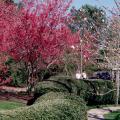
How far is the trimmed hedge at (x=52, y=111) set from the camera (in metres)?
7.21

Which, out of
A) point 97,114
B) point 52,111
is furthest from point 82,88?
point 52,111

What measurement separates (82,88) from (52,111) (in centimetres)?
934

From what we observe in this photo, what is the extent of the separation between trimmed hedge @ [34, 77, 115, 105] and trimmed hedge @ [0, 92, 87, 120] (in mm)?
5673

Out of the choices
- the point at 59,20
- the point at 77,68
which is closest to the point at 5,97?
the point at 59,20

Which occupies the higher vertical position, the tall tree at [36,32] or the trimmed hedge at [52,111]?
the tall tree at [36,32]

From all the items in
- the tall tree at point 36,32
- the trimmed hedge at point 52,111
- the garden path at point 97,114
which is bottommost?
the garden path at point 97,114

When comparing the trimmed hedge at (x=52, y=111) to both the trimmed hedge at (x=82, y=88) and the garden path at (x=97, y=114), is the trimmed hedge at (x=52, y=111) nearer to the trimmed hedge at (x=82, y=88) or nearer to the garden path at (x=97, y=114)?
the garden path at (x=97, y=114)

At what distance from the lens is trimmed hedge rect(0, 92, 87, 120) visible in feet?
23.6

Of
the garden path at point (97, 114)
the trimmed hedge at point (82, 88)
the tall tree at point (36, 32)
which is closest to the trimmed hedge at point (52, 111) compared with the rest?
the garden path at point (97, 114)

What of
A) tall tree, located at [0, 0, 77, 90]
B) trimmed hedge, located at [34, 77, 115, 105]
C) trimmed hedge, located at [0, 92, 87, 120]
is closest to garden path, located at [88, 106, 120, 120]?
trimmed hedge, located at [34, 77, 115, 105]

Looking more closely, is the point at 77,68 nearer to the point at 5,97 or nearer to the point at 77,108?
the point at 5,97

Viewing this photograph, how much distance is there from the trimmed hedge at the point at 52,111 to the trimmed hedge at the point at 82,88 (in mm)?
5673

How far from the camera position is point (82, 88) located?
17.0 m

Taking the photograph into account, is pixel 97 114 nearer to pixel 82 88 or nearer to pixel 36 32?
pixel 82 88
